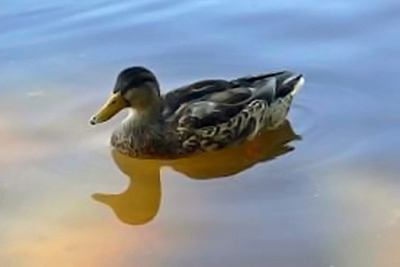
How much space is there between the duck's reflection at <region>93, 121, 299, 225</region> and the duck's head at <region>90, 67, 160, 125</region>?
0.42 ft

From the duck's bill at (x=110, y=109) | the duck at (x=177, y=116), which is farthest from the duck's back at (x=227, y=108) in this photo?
the duck's bill at (x=110, y=109)

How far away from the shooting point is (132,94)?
2.96m

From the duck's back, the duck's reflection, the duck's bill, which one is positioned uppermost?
the duck's bill

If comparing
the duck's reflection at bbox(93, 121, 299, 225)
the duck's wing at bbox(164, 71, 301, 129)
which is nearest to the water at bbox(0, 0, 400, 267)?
the duck's reflection at bbox(93, 121, 299, 225)

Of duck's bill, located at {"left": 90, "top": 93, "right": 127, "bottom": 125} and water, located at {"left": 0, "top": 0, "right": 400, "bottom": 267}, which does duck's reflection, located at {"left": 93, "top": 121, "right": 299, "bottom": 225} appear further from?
duck's bill, located at {"left": 90, "top": 93, "right": 127, "bottom": 125}

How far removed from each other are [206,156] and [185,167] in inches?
3.5

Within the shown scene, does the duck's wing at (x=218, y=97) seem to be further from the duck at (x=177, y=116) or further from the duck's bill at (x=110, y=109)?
the duck's bill at (x=110, y=109)

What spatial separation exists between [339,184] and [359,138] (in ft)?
0.88

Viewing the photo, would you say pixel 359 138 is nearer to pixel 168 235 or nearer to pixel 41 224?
pixel 168 235

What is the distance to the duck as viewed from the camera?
296 cm

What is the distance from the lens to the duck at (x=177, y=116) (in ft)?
9.70

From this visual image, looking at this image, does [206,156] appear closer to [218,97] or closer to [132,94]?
[218,97]

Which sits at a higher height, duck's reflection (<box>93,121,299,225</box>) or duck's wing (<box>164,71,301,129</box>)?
duck's wing (<box>164,71,301,129</box>)

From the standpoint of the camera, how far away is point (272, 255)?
96.3 inches
